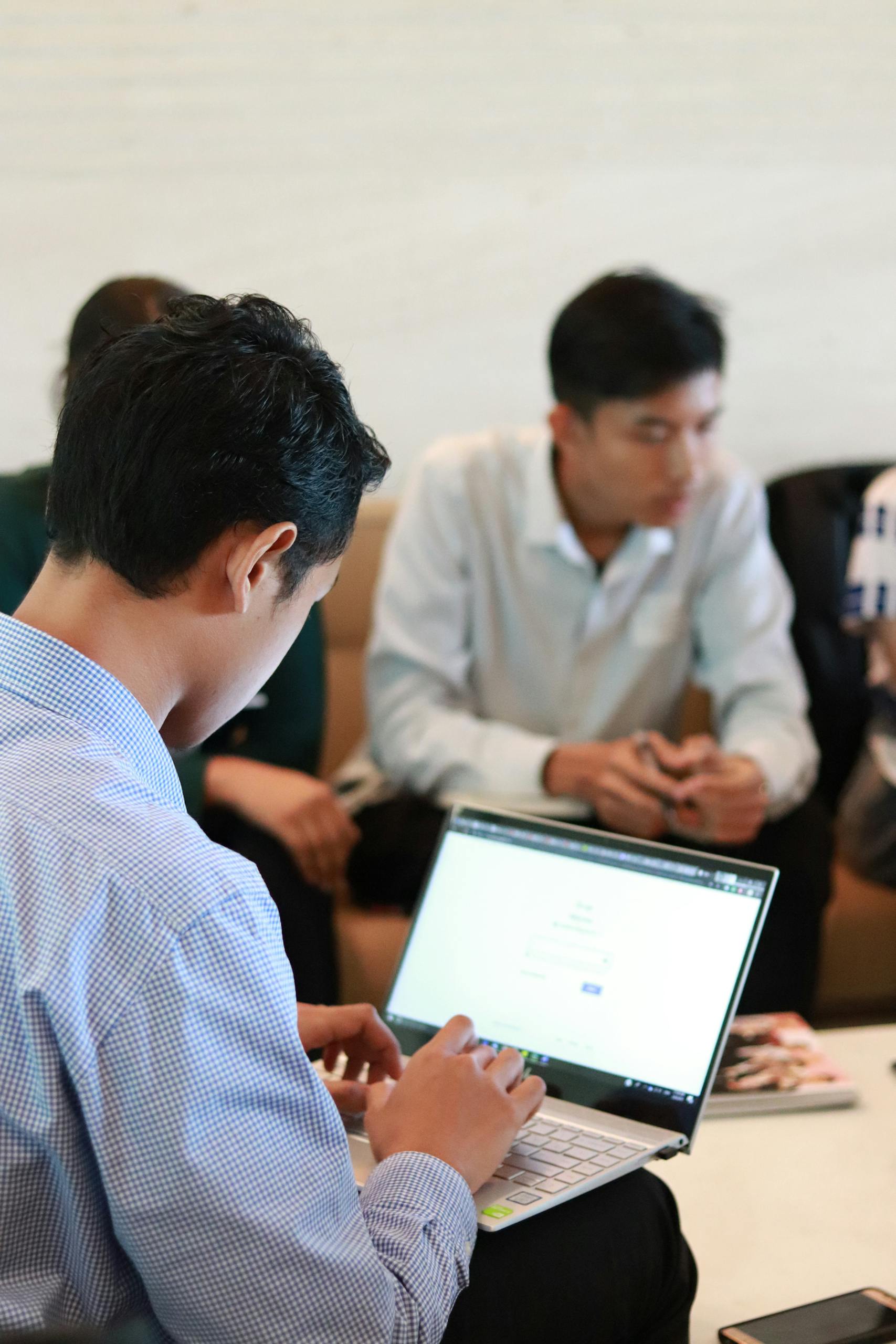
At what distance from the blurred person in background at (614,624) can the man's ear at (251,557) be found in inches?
45.2

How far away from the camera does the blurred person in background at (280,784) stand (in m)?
1.69

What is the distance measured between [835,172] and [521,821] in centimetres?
193

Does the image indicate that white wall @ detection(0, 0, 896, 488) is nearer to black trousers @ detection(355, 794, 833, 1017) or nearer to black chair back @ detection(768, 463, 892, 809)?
black chair back @ detection(768, 463, 892, 809)

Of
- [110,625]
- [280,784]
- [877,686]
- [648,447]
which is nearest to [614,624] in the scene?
[648,447]

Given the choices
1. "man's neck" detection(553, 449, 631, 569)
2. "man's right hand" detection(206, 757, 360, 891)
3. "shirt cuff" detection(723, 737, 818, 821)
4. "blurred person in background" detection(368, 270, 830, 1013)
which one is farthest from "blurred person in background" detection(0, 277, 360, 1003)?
"shirt cuff" detection(723, 737, 818, 821)

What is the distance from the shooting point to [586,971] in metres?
1.17

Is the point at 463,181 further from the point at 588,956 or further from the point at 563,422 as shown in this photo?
the point at 588,956

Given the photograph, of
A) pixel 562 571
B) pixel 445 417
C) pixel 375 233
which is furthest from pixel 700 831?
pixel 375 233

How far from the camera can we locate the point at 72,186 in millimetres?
2262

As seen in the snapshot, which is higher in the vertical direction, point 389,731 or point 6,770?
point 6,770

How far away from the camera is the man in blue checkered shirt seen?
0.68m

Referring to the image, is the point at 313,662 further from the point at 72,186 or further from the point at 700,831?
the point at 72,186

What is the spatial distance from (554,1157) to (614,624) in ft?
4.05

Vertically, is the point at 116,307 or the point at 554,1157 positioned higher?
the point at 116,307
